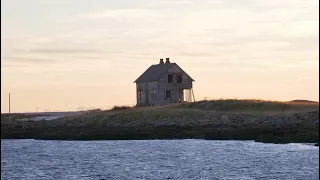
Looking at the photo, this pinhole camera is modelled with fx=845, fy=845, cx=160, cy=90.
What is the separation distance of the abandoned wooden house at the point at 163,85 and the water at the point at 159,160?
98.3 feet

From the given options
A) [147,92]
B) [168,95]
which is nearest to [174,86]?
[168,95]

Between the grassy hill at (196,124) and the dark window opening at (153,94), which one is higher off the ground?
the dark window opening at (153,94)

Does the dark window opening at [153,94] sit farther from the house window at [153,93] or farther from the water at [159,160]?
the water at [159,160]

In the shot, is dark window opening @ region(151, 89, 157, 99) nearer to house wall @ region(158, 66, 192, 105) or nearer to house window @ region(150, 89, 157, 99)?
house window @ region(150, 89, 157, 99)

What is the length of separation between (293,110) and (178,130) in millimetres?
16120

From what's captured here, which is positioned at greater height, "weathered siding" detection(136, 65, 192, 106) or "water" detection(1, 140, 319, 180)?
"weathered siding" detection(136, 65, 192, 106)

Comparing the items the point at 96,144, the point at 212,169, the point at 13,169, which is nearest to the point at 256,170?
the point at 212,169

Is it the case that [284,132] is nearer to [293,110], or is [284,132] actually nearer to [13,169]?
[293,110]

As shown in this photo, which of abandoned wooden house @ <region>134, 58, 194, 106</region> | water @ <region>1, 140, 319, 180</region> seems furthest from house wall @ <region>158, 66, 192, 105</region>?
water @ <region>1, 140, 319, 180</region>

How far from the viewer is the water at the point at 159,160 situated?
4488 cm

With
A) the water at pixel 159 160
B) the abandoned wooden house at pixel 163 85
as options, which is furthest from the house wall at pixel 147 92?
the water at pixel 159 160

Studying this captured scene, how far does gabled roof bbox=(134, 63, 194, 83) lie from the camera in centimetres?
10156

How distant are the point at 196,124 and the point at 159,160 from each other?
27098mm

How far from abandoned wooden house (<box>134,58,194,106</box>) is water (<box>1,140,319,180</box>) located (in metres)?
30.0
